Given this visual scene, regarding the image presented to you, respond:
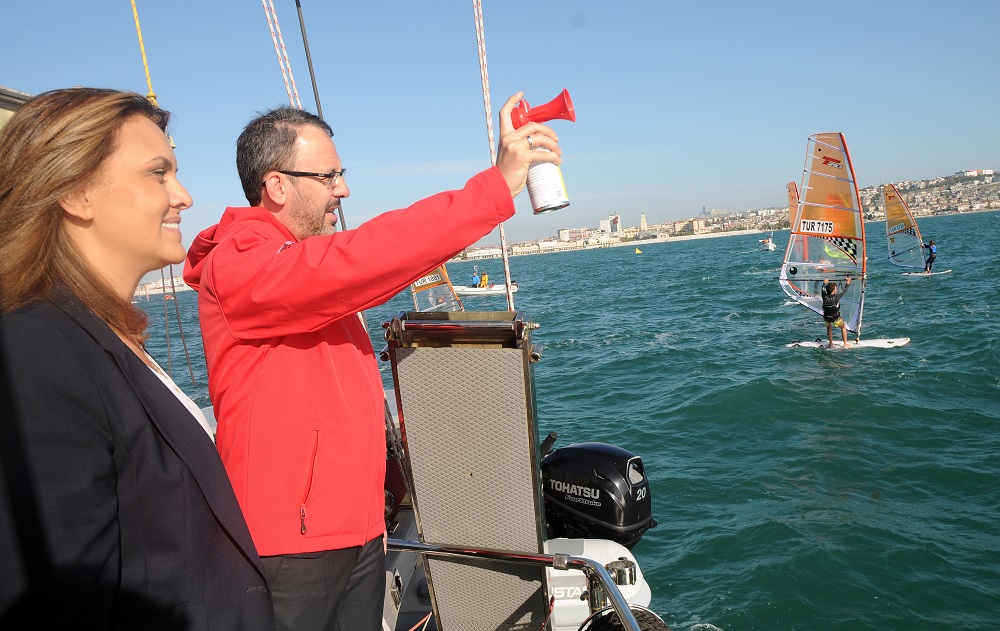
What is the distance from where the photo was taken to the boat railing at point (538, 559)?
2.07 m

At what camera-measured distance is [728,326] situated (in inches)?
883

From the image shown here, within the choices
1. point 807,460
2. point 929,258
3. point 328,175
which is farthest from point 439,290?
point 328,175

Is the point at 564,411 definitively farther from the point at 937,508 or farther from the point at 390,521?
the point at 390,521

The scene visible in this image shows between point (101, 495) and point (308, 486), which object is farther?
point (308, 486)

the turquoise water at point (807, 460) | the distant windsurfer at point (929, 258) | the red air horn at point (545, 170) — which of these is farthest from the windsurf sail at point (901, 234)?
the red air horn at point (545, 170)

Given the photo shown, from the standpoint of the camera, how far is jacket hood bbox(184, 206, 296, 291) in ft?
5.26

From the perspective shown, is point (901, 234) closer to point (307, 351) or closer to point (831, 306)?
point (831, 306)

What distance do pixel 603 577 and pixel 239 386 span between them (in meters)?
1.27

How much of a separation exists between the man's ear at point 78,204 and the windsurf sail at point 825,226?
68.9 feet

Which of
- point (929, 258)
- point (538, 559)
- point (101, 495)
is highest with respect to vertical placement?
point (101, 495)

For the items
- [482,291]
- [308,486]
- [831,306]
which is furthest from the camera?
[482,291]

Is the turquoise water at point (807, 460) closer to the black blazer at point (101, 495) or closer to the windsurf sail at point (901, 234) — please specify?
the black blazer at point (101, 495)

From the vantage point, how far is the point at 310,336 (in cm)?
161

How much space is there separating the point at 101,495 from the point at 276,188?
0.99 metres
